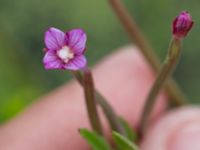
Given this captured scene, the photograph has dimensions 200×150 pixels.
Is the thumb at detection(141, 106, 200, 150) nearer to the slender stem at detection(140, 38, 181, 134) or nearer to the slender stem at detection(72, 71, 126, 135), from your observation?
the slender stem at detection(140, 38, 181, 134)

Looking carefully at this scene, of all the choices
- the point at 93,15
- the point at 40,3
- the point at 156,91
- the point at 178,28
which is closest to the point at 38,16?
the point at 40,3

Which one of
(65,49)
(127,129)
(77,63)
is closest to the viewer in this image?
(77,63)

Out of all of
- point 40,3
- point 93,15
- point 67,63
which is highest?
point 40,3

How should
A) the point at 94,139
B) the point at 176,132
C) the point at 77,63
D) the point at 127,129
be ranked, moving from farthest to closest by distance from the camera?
the point at 176,132 < the point at 127,129 < the point at 94,139 < the point at 77,63

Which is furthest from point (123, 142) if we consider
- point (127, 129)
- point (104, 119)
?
point (104, 119)

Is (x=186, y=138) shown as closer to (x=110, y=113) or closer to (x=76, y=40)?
(x=110, y=113)

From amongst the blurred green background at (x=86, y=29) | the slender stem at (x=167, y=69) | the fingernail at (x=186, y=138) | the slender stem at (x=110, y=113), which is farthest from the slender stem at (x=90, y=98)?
the blurred green background at (x=86, y=29)

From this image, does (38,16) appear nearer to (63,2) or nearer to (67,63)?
(63,2)
